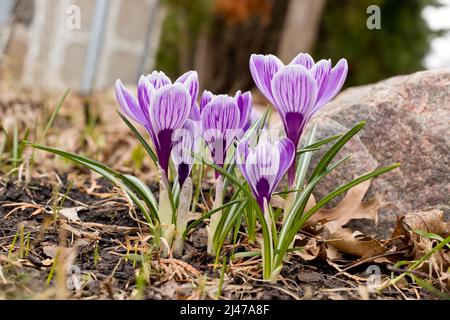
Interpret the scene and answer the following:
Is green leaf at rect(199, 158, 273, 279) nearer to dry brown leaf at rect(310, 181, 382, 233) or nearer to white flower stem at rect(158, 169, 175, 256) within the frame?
white flower stem at rect(158, 169, 175, 256)

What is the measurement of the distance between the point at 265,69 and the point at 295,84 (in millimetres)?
95

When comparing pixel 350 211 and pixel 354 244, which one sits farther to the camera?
pixel 350 211

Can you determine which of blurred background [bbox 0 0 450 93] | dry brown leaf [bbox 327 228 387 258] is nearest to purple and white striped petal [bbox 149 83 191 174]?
dry brown leaf [bbox 327 228 387 258]

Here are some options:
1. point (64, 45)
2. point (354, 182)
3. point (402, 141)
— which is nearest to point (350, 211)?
point (402, 141)

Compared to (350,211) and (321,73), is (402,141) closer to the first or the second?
(350,211)

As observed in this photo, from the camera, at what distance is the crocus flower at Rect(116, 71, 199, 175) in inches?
52.7

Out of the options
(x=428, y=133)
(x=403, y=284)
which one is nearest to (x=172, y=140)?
(x=403, y=284)

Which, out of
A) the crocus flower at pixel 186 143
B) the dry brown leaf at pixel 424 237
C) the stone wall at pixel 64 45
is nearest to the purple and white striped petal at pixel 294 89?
the crocus flower at pixel 186 143

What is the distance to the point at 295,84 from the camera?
4.33 feet

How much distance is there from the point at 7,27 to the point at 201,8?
3.21m

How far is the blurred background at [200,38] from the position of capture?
4.94 m

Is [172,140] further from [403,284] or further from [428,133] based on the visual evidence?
[428,133]

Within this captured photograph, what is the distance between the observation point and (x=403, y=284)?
4.75 feet

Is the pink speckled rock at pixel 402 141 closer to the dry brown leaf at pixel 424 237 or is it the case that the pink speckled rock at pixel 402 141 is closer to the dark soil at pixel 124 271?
the dry brown leaf at pixel 424 237
